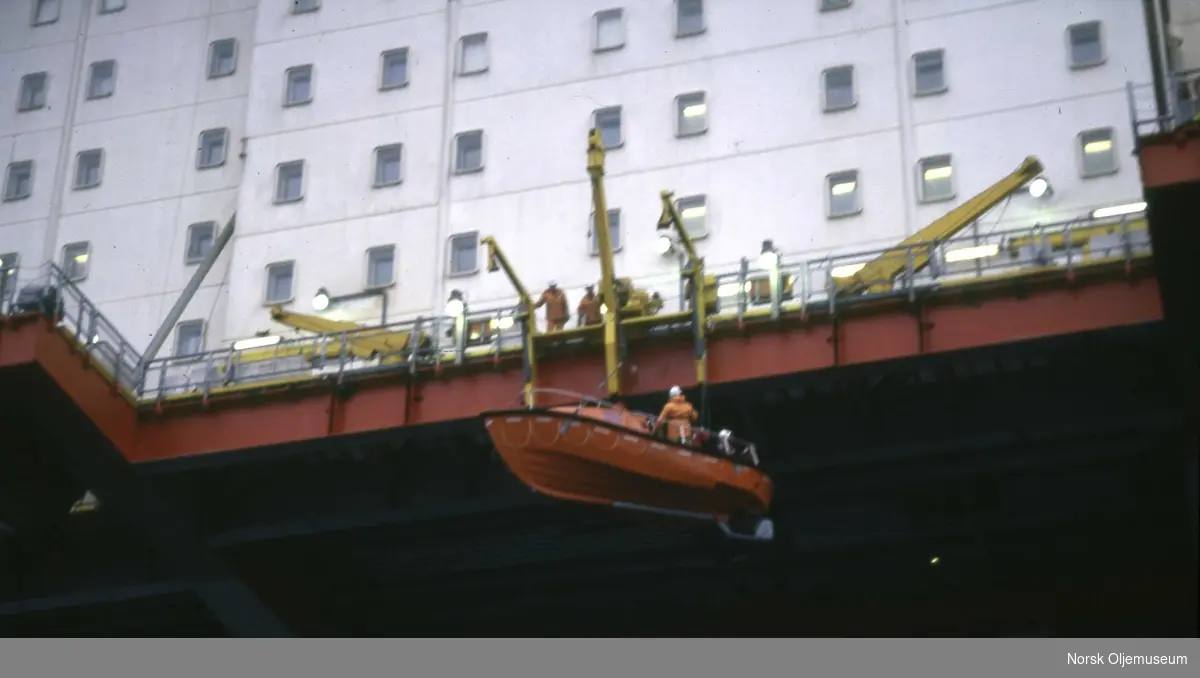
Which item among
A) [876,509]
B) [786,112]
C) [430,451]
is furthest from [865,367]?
[786,112]

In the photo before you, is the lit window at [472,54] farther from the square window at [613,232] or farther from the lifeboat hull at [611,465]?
the lifeboat hull at [611,465]

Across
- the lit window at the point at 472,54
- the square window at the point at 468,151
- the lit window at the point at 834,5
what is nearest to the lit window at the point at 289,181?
the square window at the point at 468,151

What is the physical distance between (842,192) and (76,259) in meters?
23.8

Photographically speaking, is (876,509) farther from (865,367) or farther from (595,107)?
(595,107)

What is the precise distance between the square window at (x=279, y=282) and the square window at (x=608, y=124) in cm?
950

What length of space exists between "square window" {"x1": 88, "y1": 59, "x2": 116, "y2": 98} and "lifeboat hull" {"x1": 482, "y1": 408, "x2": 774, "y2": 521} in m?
29.8

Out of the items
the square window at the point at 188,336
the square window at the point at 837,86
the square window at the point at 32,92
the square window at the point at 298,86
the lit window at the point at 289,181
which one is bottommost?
the square window at the point at 188,336

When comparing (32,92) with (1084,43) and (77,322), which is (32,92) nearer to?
(77,322)

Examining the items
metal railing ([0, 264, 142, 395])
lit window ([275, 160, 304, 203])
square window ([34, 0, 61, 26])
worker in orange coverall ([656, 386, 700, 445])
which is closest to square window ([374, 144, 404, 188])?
lit window ([275, 160, 304, 203])

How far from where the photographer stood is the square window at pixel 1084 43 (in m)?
49.0

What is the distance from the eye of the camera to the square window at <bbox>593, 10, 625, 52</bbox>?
5375cm

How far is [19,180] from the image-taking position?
60.3m

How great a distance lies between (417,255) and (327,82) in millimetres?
7180

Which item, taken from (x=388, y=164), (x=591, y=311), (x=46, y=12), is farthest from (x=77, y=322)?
(x=46, y=12)
